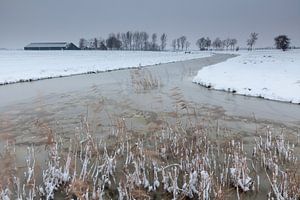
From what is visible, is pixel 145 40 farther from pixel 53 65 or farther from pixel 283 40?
pixel 53 65

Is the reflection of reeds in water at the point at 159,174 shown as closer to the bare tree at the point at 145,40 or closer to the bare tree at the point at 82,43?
the bare tree at the point at 82,43

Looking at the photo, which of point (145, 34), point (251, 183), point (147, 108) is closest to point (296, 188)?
point (251, 183)

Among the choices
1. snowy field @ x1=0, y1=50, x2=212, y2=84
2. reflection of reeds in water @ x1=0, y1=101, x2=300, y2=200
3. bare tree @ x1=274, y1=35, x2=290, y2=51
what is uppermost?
bare tree @ x1=274, y1=35, x2=290, y2=51

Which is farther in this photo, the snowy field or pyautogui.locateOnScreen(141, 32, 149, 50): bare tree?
pyautogui.locateOnScreen(141, 32, 149, 50): bare tree

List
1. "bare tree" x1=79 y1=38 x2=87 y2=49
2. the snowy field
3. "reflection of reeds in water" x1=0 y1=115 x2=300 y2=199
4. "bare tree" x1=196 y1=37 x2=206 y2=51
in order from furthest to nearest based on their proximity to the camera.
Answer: "bare tree" x1=196 y1=37 x2=206 y2=51
"bare tree" x1=79 y1=38 x2=87 y2=49
the snowy field
"reflection of reeds in water" x1=0 y1=115 x2=300 y2=199

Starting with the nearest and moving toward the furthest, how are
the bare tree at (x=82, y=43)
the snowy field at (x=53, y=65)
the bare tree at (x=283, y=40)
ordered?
1. the snowy field at (x=53, y=65)
2. the bare tree at (x=283, y=40)
3. the bare tree at (x=82, y=43)

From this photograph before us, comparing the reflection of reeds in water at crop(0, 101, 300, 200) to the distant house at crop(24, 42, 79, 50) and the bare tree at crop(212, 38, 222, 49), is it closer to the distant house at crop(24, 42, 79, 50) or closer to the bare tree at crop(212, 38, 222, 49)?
the distant house at crop(24, 42, 79, 50)

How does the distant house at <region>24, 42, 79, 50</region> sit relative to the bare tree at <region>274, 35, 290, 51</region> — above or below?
below

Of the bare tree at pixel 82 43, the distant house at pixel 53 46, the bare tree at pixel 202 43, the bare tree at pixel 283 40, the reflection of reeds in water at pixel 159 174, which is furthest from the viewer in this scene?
the bare tree at pixel 202 43

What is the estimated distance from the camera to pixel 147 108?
45.5 feet

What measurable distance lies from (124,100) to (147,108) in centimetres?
251

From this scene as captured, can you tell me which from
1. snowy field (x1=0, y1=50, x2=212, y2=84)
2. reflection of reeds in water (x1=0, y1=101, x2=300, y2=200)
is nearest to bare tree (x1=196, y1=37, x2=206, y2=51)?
snowy field (x1=0, y1=50, x2=212, y2=84)

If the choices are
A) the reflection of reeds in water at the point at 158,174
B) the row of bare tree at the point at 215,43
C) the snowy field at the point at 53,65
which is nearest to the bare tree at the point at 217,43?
the row of bare tree at the point at 215,43

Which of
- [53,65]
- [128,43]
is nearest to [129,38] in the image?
[128,43]
